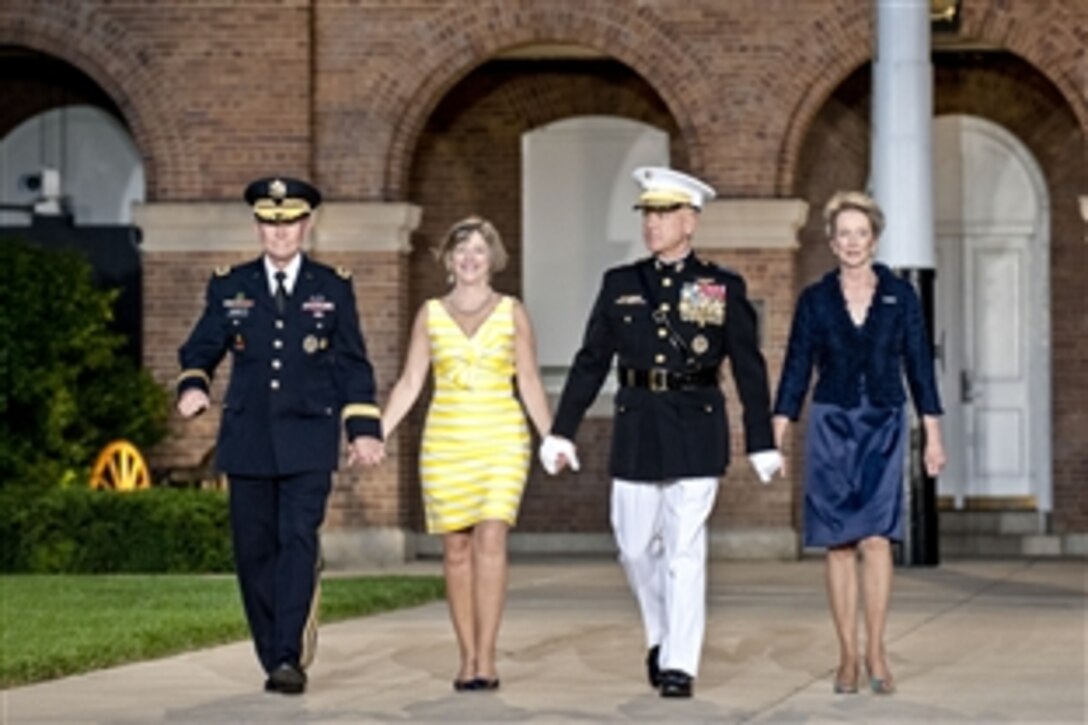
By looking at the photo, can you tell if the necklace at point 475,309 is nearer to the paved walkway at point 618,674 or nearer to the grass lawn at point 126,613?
the paved walkway at point 618,674

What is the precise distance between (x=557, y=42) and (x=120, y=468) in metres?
4.71

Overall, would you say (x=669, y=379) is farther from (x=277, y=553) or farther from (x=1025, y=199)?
(x=1025, y=199)

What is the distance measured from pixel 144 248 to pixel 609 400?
14.2ft

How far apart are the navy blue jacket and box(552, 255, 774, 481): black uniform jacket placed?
19cm

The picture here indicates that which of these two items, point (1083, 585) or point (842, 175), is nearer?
point (1083, 585)

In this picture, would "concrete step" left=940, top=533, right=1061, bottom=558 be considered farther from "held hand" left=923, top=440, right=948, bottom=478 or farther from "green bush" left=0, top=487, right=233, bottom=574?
"held hand" left=923, top=440, right=948, bottom=478

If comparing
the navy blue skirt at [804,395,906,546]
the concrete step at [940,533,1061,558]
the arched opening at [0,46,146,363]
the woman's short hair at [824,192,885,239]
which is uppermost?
the arched opening at [0,46,146,363]

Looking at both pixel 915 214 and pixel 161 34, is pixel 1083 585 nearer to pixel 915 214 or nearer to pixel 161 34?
pixel 915 214

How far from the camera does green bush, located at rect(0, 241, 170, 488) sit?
2284 cm

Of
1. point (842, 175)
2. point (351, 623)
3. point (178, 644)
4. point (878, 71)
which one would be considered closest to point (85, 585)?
point (351, 623)

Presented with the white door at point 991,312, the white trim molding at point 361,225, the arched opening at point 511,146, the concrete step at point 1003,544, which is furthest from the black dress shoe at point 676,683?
the white door at point 991,312

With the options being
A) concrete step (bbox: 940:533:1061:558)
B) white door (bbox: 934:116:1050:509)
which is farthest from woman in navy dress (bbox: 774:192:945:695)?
white door (bbox: 934:116:1050:509)

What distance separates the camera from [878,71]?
21250 mm

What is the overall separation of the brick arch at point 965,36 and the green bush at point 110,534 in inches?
223
